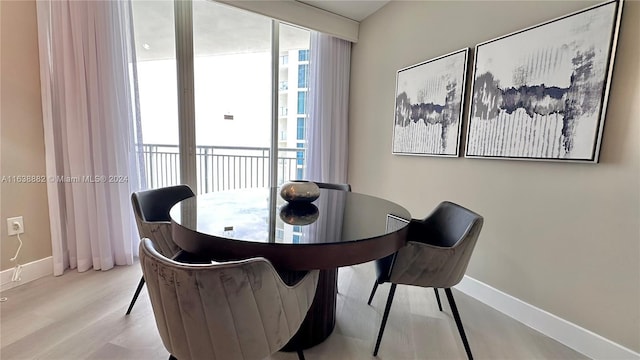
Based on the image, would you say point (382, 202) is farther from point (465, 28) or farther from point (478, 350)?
point (465, 28)

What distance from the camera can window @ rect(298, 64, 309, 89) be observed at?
136 inches

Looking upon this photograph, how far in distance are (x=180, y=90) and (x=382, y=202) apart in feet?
7.35

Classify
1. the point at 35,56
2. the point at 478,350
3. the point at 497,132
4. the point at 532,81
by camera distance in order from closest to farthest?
1. the point at 478,350
2. the point at 532,81
3. the point at 497,132
4. the point at 35,56

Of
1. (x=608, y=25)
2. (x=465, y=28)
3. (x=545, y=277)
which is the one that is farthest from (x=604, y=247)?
(x=465, y=28)

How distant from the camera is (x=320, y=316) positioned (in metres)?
1.58

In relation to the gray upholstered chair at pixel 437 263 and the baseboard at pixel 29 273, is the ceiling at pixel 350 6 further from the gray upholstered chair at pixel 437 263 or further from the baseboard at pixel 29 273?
the baseboard at pixel 29 273

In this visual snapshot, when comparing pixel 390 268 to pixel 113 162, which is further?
pixel 113 162

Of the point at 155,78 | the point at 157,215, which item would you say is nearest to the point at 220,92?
the point at 155,78

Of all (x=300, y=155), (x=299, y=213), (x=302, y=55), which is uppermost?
(x=302, y=55)

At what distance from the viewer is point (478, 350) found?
5.08 feet

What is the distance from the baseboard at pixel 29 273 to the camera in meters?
1.99

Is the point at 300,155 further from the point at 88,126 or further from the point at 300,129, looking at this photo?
the point at 88,126

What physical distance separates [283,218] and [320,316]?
0.64 m

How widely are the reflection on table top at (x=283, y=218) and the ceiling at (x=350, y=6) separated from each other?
7.59ft
